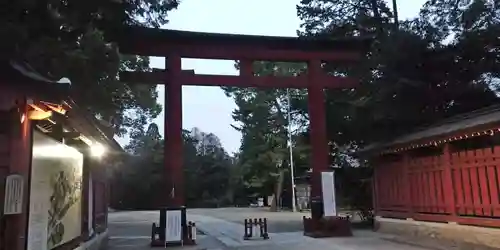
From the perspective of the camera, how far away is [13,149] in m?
4.95

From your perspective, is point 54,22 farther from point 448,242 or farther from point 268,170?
point 268,170

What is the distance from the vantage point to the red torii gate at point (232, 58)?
1389cm

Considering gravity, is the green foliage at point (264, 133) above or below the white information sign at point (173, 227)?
above

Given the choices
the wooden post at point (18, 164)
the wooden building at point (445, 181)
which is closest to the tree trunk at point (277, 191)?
the wooden building at point (445, 181)

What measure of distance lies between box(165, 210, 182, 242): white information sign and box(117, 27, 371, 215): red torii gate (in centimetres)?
62

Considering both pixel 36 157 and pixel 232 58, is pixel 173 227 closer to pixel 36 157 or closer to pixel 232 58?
pixel 232 58

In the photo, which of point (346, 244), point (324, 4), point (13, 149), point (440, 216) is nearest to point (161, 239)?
point (346, 244)

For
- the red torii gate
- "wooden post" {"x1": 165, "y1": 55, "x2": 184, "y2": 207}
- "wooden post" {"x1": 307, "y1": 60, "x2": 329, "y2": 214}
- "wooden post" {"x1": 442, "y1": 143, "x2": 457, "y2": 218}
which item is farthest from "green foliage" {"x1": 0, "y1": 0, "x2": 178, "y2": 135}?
"wooden post" {"x1": 442, "y1": 143, "x2": 457, "y2": 218}

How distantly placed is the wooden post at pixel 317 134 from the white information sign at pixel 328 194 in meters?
0.55

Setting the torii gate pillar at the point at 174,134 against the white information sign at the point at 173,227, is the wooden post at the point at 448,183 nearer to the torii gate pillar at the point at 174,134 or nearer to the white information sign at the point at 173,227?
the white information sign at the point at 173,227

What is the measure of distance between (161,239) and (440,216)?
7.76 metres

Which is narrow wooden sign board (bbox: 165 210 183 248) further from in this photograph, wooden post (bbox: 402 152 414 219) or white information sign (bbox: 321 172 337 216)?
wooden post (bbox: 402 152 414 219)

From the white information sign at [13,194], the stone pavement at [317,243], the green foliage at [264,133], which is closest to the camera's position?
the white information sign at [13,194]

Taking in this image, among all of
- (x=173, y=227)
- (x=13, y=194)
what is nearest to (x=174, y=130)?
(x=173, y=227)
